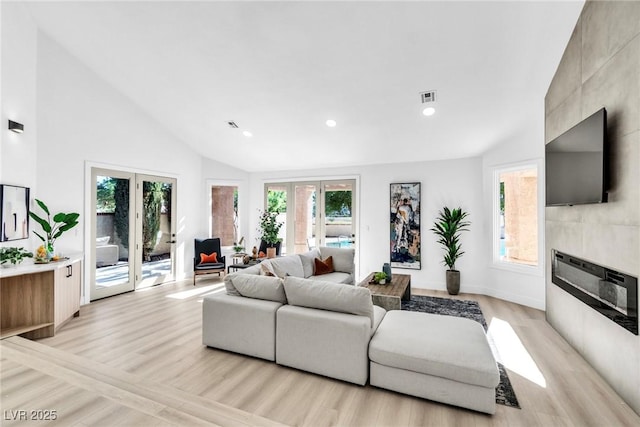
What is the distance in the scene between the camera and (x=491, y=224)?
5.21m

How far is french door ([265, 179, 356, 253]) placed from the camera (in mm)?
6652

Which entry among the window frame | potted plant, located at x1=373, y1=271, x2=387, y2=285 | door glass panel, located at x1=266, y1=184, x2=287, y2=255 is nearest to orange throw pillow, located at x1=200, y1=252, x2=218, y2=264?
door glass panel, located at x1=266, y1=184, x2=287, y2=255

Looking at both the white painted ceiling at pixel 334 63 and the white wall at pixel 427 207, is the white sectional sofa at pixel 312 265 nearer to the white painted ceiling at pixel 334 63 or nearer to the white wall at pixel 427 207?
the white wall at pixel 427 207

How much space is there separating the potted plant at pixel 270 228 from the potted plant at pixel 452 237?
3490 mm

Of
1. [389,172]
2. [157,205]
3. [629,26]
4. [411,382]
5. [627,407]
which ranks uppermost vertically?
→ [629,26]

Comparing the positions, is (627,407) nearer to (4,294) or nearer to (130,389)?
(130,389)

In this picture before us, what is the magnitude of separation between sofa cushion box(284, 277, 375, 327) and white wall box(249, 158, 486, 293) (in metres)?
3.58

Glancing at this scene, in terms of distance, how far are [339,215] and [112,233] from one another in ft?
14.2

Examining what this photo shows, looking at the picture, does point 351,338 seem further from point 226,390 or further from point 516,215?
point 516,215

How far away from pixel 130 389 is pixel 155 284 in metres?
4.27

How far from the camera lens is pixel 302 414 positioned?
2092 millimetres

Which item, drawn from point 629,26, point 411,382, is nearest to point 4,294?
point 411,382

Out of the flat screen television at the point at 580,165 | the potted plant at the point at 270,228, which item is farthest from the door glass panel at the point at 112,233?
the flat screen television at the point at 580,165

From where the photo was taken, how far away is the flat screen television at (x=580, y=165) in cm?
246
